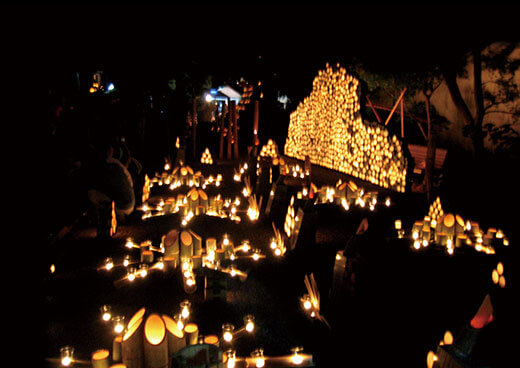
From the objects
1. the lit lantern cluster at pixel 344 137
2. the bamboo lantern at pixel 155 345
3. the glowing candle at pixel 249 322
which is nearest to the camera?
the bamboo lantern at pixel 155 345

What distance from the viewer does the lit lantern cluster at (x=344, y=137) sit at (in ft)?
30.6

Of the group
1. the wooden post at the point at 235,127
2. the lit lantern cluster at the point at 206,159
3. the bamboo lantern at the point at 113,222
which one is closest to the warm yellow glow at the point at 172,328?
the bamboo lantern at the point at 113,222

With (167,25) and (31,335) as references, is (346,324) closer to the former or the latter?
(31,335)

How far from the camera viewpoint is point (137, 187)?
24.7 ft

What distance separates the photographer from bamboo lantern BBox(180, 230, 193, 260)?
4840mm

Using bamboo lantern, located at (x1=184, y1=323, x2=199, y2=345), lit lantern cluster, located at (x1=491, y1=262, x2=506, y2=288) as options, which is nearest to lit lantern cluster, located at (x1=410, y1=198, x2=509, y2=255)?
lit lantern cluster, located at (x1=491, y1=262, x2=506, y2=288)

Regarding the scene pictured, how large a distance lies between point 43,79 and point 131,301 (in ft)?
8.67

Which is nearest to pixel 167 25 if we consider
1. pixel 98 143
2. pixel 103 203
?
pixel 98 143

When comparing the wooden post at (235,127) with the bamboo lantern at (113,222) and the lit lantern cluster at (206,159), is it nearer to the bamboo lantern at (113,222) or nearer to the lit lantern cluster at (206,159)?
the lit lantern cluster at (206,159)

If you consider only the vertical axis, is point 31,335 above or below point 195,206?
above

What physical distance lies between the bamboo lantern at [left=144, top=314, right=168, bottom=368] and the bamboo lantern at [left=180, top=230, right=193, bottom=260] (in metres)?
2.03

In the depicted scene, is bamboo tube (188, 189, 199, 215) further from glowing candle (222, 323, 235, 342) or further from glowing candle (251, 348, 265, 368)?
glowing candle (251, 348, 265, 368)

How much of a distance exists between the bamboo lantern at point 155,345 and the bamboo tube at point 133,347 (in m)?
0.04

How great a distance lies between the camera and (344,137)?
11008mm
